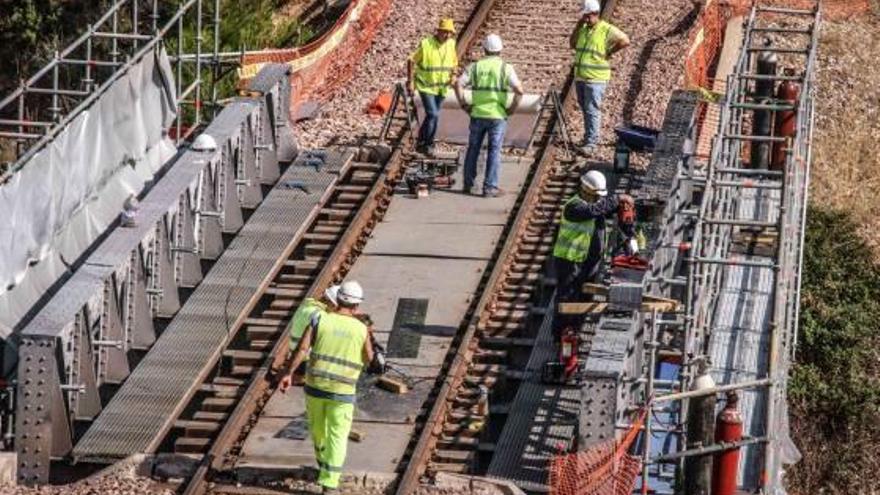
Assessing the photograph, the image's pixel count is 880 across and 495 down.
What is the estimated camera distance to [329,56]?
3138 centimetres

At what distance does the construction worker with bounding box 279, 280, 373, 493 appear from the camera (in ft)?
59.3

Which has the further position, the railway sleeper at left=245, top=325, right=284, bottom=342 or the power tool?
the railway sleeper at left=245, top=325, right=284, bottom=342

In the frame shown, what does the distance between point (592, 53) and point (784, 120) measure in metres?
2.50

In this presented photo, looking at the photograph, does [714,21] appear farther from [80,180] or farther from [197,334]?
[197,334]

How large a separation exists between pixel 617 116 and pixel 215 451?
1103 centimetres

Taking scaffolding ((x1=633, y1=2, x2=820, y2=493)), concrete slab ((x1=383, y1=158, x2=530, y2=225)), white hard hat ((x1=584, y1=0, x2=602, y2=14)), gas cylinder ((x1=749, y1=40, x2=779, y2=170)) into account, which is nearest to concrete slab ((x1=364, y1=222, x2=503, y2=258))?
concrete slab ((x1=383, y1=158, x2=530, y2=225))

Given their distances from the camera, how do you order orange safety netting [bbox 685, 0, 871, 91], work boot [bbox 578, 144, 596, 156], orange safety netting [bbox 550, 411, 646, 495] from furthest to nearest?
1. orange safety netting [bbox 685, 0, 871, 91]
2. work boot [bbox 578, 144, 596, 156]
3. orange safety netting [bbox 550, 411, 646, 495]

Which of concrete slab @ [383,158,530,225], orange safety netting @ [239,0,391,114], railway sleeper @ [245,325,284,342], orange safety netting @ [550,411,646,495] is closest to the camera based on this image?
orange safety netting @ [550,411,646,495]

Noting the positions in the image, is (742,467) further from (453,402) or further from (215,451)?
(215,451)

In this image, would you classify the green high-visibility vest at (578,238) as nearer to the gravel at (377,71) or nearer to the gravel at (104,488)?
the gravel at (104,488)

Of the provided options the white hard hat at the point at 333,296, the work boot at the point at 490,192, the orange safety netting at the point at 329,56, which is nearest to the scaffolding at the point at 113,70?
the orange safety netting at the point at 329,56

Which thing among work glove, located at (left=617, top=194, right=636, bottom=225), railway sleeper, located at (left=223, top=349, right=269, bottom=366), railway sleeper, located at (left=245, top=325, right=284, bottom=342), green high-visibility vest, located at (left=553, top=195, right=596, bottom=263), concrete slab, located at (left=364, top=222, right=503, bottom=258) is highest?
work glove, located at (left=617, top=194, right=636, bottom=225)

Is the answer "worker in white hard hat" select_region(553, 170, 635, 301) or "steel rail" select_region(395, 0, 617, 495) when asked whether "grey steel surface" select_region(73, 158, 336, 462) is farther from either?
"worker in white hard hat" select_region(553, 170, 635, 301)

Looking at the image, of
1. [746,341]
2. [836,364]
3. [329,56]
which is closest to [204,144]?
[746,341]
